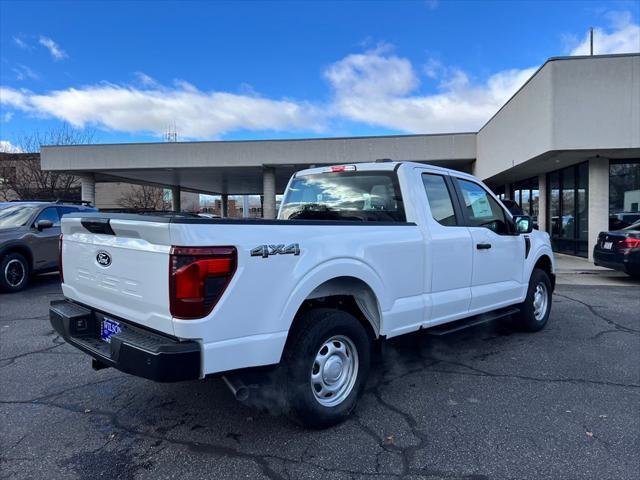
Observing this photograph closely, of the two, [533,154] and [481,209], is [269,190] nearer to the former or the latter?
[533,154]

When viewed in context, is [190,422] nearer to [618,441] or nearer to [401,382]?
[401,382]

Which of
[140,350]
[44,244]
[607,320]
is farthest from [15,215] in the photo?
[607,320]

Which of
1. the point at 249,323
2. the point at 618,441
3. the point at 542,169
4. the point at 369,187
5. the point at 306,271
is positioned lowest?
the point at 618,441

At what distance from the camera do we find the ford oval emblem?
10.1 feet

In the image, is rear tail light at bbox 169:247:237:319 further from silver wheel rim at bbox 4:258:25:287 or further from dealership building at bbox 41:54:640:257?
dealership building at bbox 41:54:640:257

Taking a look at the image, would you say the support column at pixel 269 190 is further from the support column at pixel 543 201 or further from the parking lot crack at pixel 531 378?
the parking lot crack at pixel 531 378

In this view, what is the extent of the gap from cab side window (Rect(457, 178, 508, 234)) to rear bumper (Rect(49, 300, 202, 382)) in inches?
126

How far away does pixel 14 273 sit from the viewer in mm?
8828

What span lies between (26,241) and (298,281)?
8.24 meters

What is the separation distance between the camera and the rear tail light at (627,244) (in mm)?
9961

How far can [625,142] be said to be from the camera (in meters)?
12.2

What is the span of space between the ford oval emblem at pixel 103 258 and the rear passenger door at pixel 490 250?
3.29 metres

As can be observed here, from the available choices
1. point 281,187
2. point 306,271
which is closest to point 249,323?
point 306,271

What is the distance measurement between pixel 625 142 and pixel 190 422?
13.3 m
